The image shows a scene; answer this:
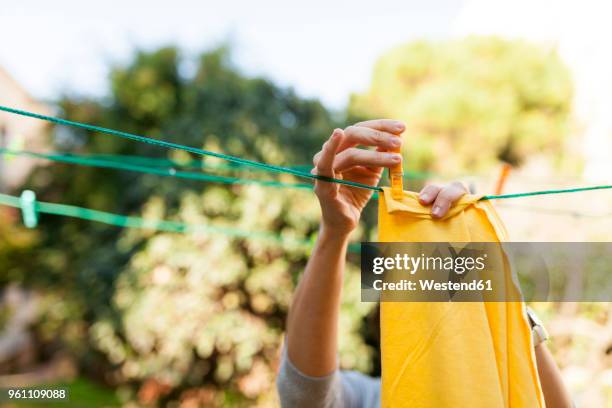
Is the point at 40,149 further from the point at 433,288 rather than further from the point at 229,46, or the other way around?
the point at 433,288

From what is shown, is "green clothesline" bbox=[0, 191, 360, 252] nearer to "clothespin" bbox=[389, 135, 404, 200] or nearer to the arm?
the arm

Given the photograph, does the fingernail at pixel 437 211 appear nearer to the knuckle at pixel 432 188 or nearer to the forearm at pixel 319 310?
the knuckle at pixel 432 188

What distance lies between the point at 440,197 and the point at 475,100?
10.9 meters

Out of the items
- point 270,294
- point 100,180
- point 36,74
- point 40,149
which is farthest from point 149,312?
point 36,74

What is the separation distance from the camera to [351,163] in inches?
36.7

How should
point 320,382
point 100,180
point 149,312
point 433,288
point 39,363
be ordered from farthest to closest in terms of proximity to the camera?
point 39,363, point 100,180, point 149,312, point 320,382, point 433,288

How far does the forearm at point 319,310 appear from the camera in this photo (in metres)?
1.03

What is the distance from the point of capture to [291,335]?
1.08 meters

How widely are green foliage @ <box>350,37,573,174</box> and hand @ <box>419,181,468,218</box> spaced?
8.76m

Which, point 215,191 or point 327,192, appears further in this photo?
point 215,191

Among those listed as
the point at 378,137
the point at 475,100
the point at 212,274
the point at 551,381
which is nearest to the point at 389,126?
the point at 378,137

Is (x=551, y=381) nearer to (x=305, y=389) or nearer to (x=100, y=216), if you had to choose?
(x=305, y=389)

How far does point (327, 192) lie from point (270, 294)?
12.7 ft

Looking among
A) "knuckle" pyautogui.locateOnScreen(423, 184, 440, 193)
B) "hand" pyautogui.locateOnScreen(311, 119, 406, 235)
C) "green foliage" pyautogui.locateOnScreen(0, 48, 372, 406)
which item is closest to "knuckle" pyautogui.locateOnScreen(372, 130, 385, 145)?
"hand" pyautogui.locateOnScreen(311, 119, 406, 235)
